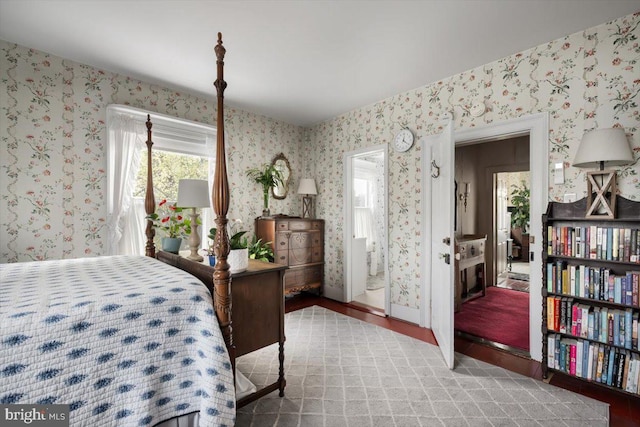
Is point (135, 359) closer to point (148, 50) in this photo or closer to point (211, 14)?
point (211, 14)

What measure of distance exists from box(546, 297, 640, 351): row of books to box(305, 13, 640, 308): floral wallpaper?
83cm

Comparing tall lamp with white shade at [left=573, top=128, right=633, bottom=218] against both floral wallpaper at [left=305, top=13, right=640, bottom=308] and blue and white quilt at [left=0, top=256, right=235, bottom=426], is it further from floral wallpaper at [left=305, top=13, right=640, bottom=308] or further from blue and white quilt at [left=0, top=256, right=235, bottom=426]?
blue and white quilt at [left=0, top=256, right=235, bottom=426]

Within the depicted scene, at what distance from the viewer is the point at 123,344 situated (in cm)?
119

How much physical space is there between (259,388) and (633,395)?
2.57 m

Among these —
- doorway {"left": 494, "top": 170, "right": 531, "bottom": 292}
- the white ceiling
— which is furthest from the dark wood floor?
doorway {"left": 494, "top": 170, "right": 531, "bottom": 292}

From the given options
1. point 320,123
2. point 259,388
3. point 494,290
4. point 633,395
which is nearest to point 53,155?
point 259,388

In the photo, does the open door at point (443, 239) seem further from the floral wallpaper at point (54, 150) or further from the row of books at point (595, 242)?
the floral wallpaper at point (54, 150)

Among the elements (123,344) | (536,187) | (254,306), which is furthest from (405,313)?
(123,344)

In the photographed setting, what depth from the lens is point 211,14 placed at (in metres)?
2.02

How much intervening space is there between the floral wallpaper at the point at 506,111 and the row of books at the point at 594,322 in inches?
32.7

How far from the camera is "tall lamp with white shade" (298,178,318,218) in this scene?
4352 mm

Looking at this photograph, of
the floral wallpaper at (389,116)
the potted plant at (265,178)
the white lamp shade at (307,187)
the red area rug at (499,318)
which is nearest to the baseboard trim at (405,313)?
the floral wallpaper at (389,116)

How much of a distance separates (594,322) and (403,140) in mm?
2337

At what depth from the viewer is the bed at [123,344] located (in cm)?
104
